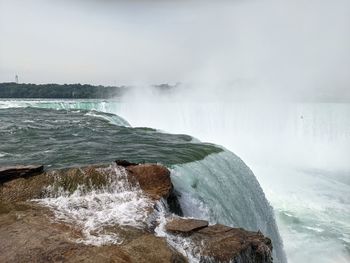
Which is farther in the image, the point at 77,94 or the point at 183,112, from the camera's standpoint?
the point at 77,94

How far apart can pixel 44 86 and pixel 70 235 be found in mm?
78946

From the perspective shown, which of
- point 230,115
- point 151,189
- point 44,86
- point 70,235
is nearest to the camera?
point 70,235

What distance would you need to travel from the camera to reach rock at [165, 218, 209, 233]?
6.20 meters

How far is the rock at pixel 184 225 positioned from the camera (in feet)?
20.4

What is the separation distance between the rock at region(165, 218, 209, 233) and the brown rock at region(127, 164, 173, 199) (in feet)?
4.06

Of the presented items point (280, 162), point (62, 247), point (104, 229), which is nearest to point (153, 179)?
point (104, 229)

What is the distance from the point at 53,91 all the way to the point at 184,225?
78487 mm

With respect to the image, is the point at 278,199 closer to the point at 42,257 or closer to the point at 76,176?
the point at 76,176

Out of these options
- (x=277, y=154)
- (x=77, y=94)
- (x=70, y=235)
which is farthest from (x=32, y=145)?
(x=77, y=94)

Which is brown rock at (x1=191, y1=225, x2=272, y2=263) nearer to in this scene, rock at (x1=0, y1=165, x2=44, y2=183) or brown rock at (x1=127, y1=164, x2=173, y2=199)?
brown rock at (x1=127, y1=164, x2=173, y2=199)

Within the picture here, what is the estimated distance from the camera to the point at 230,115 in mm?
38625

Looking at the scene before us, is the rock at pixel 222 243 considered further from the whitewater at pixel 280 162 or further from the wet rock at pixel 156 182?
the whitewater at pixel 280 162

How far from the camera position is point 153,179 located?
8.17 meters

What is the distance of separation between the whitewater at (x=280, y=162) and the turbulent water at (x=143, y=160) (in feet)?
0.19
